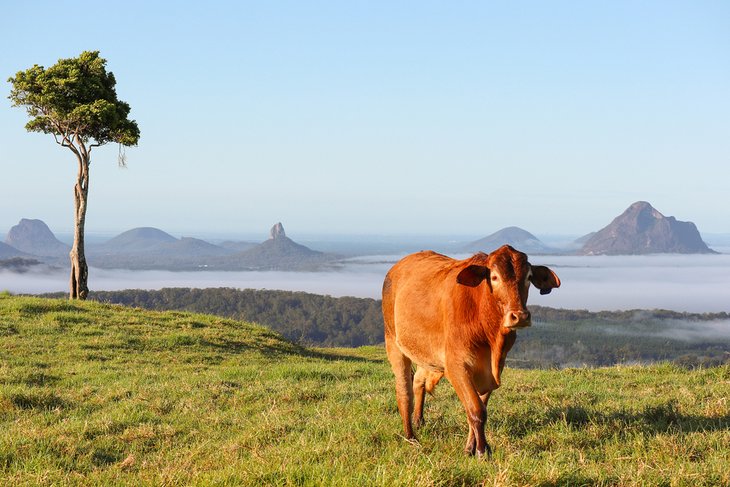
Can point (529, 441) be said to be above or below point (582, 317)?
above

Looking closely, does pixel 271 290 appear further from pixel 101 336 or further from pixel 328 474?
pixel 328 474

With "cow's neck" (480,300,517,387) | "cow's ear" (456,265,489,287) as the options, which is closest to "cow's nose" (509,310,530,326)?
"cow's neck" (480,300,517,387)

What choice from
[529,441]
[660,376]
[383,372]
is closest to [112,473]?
[529,441]

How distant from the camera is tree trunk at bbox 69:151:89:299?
33.8 meters

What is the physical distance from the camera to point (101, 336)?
2289 cm

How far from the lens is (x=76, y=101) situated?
3344 cm

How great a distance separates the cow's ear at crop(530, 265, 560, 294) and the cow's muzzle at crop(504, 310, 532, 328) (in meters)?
0.64

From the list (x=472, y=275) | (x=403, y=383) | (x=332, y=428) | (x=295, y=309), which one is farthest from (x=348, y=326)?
(x=472, y=275)

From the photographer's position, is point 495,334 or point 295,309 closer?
point 495,334

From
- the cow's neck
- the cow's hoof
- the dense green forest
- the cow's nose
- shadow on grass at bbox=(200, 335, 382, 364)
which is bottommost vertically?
the dense green forest

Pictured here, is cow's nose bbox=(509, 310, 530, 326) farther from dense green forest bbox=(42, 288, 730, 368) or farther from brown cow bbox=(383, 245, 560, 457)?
dense green forest bbox=(42, 288, 730, 368)

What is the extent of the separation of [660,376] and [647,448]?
8.13 meters

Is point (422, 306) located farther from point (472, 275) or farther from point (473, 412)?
point (473, 412)

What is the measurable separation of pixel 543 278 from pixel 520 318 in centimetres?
88
